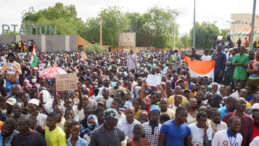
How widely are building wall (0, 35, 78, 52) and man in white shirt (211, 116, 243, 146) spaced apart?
37083mm

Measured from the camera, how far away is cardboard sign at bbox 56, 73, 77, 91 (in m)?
5.76

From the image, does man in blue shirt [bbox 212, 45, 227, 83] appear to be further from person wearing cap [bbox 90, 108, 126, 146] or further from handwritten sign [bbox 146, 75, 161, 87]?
person wearing cap [bbox 90, 108, 126, 146]

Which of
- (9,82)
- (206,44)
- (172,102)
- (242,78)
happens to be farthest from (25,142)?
(206,44)

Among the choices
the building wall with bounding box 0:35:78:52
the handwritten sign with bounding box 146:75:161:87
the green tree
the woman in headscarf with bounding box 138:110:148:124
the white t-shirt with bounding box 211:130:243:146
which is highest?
the green tree

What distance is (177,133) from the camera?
392 cm

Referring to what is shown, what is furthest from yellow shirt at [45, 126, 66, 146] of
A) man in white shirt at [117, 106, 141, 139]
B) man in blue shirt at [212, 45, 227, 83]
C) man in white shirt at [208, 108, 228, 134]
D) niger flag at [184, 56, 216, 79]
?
man in blue shirt at [212, 45, 227, 83]

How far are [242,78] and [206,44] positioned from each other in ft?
167

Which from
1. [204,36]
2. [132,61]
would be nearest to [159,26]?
[204,36]

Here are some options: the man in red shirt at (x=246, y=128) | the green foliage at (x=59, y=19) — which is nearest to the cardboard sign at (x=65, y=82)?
the man in red shirt at (x=246, y=128)

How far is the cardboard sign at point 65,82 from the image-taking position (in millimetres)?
5758

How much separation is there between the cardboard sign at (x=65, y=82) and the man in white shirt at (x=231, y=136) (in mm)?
3150

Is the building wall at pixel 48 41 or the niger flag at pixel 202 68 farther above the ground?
the building wall at pixel 48 41

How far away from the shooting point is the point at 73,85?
5.86 m

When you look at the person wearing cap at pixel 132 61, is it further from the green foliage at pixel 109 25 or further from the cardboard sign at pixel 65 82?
the green foliage at pixel 109 25
